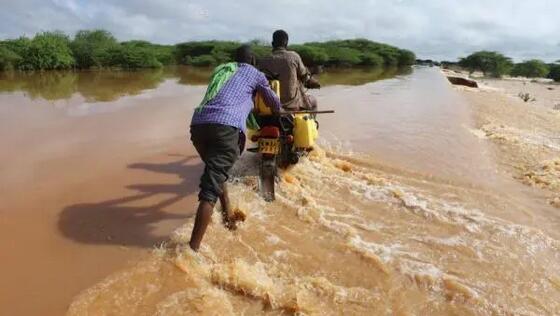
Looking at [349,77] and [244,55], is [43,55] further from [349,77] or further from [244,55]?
[244,55]

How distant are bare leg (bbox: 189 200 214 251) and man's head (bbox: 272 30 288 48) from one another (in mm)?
3367

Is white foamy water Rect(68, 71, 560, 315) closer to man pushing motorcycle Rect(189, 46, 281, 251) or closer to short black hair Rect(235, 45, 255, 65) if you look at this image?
man pushing motorcycle Rect(189, 46, 281, 251)

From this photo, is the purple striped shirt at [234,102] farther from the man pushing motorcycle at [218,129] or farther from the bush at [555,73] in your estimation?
the bush at [555,73]

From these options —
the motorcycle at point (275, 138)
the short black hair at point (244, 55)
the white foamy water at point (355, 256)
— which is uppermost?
the short black hair at point (244, 55)

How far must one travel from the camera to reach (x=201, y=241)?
452 centimetres

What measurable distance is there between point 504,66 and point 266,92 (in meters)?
91.3

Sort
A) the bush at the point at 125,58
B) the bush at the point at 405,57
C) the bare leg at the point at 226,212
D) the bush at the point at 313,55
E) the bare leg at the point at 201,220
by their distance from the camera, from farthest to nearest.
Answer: the bush at the point at 405,57 → the bush at the point at 313,55 → the bush at the point at 125,58 → the bare leg at the point at 226,212 → the bare leg at the point at 201,220

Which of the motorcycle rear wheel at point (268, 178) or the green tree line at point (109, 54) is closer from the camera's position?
the motorcycle rear wheel at point (268, 178)

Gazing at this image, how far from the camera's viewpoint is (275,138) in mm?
5855

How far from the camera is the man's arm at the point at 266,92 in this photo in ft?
15.8

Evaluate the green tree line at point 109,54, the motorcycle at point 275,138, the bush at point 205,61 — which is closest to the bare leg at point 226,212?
the motorcycle at point 275,138

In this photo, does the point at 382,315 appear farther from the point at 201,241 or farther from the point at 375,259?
the point at 201,241

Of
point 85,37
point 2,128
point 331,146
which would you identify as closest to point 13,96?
point 2,128

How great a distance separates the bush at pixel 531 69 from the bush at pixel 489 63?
4.21 m
